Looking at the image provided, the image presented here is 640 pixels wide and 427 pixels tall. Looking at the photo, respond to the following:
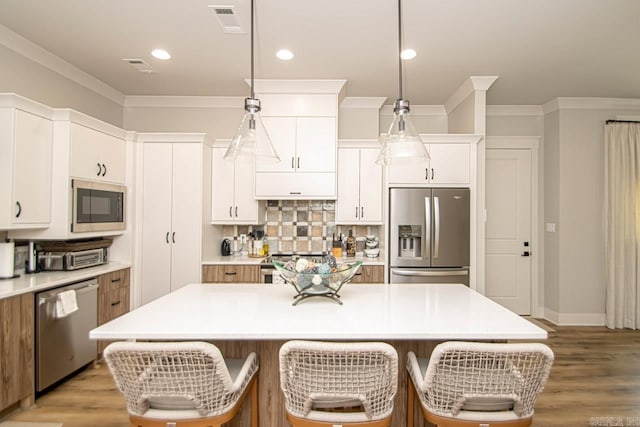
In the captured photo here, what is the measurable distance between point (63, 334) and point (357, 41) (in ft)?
10.6

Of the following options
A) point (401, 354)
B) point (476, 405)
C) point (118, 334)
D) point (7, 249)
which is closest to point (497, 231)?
point (401, 354)

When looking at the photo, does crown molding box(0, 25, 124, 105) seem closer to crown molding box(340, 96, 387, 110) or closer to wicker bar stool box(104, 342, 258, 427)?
crown molding box(340, 96, 387, 110)

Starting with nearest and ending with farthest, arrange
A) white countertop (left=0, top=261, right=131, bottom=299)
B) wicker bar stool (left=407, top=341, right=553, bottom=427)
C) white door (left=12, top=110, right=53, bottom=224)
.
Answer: wicker bar stool (left=407, top=341, right=553, bottom=427) → white countertop (left=0, top=261, right=131, bottom=299) → white door (left=12, top=110, right=53, bottom=224)

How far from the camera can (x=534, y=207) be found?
4.71m

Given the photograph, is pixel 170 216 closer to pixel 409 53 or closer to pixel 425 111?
pixel 409 53

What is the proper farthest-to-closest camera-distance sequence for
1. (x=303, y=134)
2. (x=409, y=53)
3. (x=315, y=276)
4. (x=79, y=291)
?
1. (x=303, y=134)
2. (x=409, y=53)
3. (x=79, y=291)
4. (x=315, y=276)

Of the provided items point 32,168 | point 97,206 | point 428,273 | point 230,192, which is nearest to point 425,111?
point 428,273

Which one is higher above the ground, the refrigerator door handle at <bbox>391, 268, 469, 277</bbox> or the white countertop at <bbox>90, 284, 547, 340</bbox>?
the white countertop at <bbox>90, 284, 547, 340</bbox>

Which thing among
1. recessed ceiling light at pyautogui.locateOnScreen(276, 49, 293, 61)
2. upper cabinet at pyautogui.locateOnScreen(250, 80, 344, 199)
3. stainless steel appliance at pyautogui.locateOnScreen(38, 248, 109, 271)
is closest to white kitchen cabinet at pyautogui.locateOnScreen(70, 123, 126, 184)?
stainless steel appliance at pyautogui.locateOnScreen(38, 248, 109, 271)

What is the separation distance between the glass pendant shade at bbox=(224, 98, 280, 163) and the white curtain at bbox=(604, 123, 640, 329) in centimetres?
434

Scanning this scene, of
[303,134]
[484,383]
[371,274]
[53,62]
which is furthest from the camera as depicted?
[303,134]

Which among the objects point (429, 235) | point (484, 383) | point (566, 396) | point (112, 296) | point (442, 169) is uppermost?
point (442, 169)

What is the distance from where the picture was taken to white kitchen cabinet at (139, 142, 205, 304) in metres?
3.69

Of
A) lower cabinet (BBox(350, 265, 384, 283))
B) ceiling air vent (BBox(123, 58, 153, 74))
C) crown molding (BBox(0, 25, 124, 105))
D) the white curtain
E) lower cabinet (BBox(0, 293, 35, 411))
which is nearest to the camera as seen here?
lower cabinet (BBox(0, 293, 35, 411))
